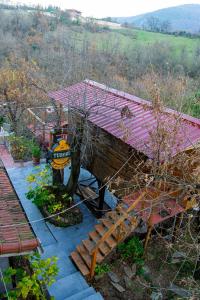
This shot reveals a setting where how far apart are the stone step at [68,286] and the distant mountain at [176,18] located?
4415 cm

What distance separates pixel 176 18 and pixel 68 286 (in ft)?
187

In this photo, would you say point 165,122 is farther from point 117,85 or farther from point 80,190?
point 117,85

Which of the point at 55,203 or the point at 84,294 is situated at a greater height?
the point at 55,203

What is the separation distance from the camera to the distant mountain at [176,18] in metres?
48.7

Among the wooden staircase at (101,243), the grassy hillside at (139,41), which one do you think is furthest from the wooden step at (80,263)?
the grassy hillside at (139,41)

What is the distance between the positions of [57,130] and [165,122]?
4.04 m

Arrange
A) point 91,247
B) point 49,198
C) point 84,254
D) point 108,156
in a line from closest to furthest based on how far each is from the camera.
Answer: point 91,247 → point 84,254 → point 108,156 → point 49,198

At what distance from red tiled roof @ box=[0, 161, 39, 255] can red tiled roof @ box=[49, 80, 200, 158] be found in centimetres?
369

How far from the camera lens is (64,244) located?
32.5 ft

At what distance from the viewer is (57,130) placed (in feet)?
34.6

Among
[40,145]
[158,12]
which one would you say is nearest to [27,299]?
[40,145]

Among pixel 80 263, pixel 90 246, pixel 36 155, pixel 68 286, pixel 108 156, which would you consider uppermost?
pixel 108 156

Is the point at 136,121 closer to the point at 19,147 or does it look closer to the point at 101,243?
the point at 101,243

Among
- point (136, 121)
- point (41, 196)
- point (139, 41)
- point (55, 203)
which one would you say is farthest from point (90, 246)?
point (139, 41)
